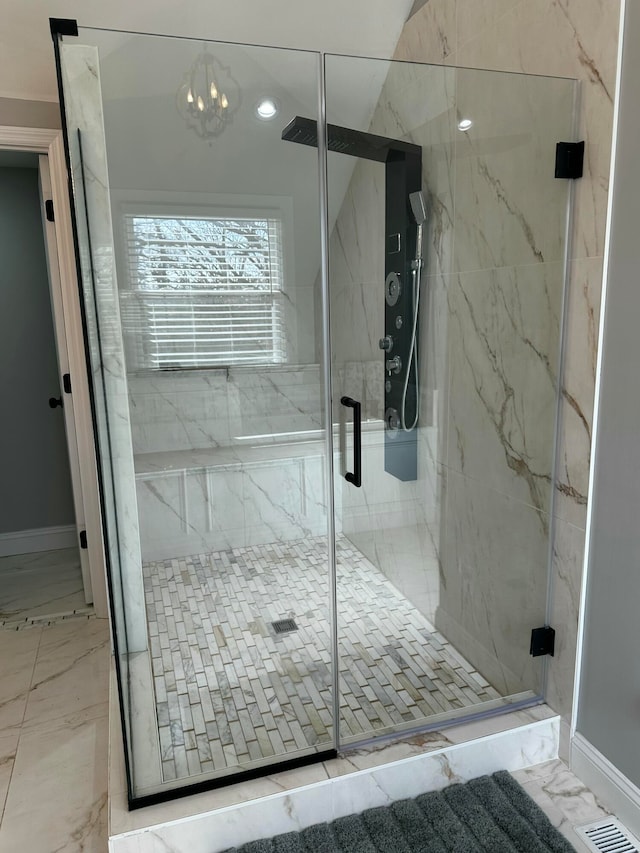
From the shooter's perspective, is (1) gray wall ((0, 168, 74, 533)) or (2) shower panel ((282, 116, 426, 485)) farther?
(1) gray wall ((0, 168, 74, 533))

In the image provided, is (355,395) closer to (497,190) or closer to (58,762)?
(497,190)

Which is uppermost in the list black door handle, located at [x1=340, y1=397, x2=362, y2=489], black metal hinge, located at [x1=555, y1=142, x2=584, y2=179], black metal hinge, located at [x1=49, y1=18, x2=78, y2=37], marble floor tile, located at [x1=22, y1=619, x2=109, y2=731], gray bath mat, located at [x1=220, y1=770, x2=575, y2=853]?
black metal hinge, located at [x1=49, y1=18, x2=78, y2=37]

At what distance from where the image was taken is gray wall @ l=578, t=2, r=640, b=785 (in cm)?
153

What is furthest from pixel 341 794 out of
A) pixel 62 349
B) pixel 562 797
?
pixel 62 349

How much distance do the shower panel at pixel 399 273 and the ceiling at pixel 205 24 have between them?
2.57 ft

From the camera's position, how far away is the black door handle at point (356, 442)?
182 cm

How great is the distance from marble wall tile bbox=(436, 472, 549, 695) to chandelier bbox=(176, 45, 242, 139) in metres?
1.37

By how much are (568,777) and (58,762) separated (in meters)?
1.61

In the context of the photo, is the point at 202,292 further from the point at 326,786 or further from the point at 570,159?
the point at 326,786

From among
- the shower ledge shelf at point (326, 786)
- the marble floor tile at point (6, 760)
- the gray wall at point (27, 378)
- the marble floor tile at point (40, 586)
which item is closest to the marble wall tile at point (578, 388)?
the shower ledge shelf at point (326, 786)

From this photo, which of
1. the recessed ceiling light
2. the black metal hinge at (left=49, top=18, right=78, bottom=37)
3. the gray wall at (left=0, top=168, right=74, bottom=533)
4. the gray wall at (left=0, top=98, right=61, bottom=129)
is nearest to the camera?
the black metal hinge at (left=49, top=18, right=78, bottom=37)

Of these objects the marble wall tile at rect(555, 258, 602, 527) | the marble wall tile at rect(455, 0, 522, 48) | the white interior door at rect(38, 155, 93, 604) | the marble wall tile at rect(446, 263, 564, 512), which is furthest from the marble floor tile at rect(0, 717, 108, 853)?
the marble wall tile at rect(455, 0, 522, 48)

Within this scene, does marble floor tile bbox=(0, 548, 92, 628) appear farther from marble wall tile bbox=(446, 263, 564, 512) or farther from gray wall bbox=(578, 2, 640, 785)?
gray wall bbox=(578, 2, 640, 785)

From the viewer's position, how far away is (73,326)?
106 inches
